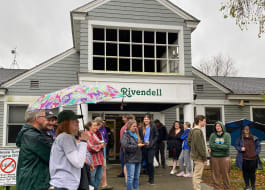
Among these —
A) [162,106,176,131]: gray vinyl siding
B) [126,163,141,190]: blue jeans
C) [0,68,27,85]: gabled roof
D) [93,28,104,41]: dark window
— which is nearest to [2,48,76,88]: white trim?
[93,28,104,41]: dark window

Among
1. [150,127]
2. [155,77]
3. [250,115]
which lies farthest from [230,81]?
[150,127]

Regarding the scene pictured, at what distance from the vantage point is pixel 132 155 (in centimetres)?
595

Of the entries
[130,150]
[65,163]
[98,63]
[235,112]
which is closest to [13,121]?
[98,63]

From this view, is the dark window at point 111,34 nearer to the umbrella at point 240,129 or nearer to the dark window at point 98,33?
the dark window at point 98,33

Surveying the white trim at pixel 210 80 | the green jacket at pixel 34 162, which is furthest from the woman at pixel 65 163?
the white trim at pixel 210 80

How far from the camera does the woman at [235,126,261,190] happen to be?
7.13 meters

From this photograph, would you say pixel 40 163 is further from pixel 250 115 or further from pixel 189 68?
pixel 250 115

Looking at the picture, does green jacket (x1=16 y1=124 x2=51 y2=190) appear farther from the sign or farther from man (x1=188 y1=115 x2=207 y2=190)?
man (x1=188 y1=115 x2=207 y2=190)

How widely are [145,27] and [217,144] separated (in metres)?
5.49

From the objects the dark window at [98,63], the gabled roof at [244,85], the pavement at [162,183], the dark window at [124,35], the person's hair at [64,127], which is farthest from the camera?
the gabled roof at [244,85]

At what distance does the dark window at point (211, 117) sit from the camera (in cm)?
1345

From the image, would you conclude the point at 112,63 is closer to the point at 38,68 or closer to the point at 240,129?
the point at 38,68

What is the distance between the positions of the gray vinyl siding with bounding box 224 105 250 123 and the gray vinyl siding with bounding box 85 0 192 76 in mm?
4485

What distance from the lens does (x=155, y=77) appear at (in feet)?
32.3
